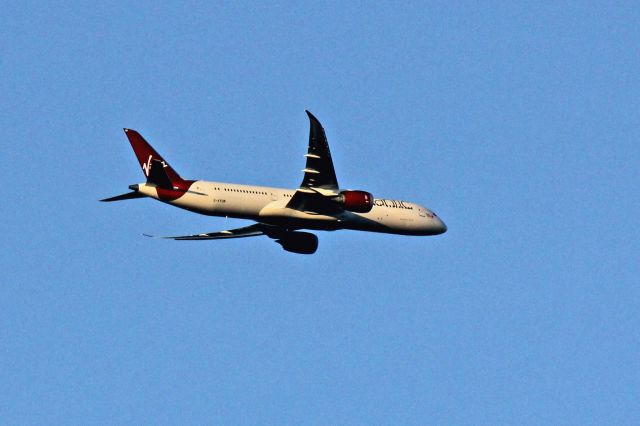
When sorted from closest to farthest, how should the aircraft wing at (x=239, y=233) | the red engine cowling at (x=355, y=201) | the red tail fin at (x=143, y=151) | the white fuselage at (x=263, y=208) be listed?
the white fuselage at (x=263, y=208) → the red engine cowling at (x=355, y=201) → the red tail fin at (x=143, y=151) → the aircraft wing at (x=239, y=233)

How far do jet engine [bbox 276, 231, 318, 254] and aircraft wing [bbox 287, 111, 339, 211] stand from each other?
5.59 metres

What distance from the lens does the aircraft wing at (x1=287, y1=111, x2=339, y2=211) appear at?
185 ft

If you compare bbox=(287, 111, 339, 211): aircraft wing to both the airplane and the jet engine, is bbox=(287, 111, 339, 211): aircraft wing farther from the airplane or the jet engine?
the jet engine

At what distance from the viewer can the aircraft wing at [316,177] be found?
56.5 meters

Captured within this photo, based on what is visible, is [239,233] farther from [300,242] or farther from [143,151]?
[143,151]

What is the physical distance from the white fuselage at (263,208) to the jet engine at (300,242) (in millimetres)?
3126

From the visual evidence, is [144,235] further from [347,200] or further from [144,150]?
[347,200]

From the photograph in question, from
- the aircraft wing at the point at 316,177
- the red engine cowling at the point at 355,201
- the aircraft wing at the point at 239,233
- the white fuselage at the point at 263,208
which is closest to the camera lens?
the aircraft wing at the point at 316,177

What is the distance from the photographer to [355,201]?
6012cm

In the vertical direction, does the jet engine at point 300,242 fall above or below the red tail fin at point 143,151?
below

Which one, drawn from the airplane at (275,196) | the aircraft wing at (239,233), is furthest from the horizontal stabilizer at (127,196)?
the aircraft wing at (239,233)

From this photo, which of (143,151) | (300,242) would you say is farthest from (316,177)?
(300,242)

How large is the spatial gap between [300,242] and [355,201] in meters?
7.06

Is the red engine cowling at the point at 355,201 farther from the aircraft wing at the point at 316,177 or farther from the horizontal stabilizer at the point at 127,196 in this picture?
the horizontal stabilizer at the point at 127,196
